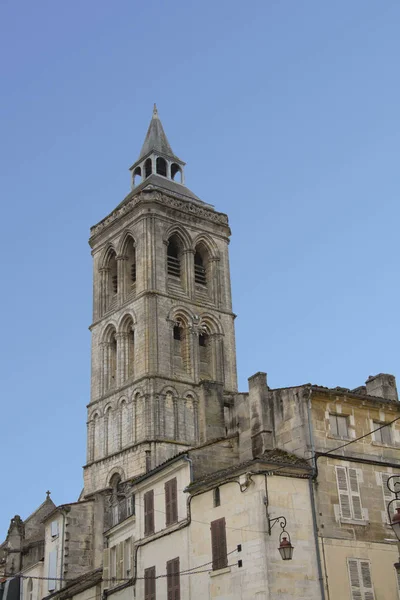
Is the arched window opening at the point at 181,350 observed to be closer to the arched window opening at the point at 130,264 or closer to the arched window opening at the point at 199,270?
the arched window opening at the point at 199,270

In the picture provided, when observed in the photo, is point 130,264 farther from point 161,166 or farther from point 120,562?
point 120,562

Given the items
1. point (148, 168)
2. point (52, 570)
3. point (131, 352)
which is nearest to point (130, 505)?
point (52, 570)

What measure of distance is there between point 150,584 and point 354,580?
678 cm

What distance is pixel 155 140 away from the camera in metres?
72.4

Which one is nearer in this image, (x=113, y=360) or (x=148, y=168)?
(x=113, y=360)

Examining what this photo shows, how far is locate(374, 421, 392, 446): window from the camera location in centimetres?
2892

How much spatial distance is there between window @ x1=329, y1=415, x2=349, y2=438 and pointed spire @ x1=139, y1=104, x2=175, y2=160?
147 feet

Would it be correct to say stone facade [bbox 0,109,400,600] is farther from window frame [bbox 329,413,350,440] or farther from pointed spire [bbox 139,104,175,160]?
pointed spire [bbox 139,104,175,160]

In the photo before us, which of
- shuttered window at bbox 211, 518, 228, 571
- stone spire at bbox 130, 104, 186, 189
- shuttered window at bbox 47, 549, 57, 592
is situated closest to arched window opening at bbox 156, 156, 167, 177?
stone spire at bbox 130, 104, 186, 189

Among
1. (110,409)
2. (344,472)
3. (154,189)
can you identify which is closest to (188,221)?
(154,189)

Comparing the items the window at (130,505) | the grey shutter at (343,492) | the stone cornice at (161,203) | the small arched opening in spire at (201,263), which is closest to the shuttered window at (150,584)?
the window at (130,505)

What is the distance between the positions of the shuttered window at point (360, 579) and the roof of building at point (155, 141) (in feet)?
159

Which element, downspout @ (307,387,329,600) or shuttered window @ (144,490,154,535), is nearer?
downspout @ (307,387,329,600)

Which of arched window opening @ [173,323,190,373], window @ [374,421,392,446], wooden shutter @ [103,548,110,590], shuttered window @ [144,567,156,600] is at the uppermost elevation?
arched window opening @ [173,323,190,373]
